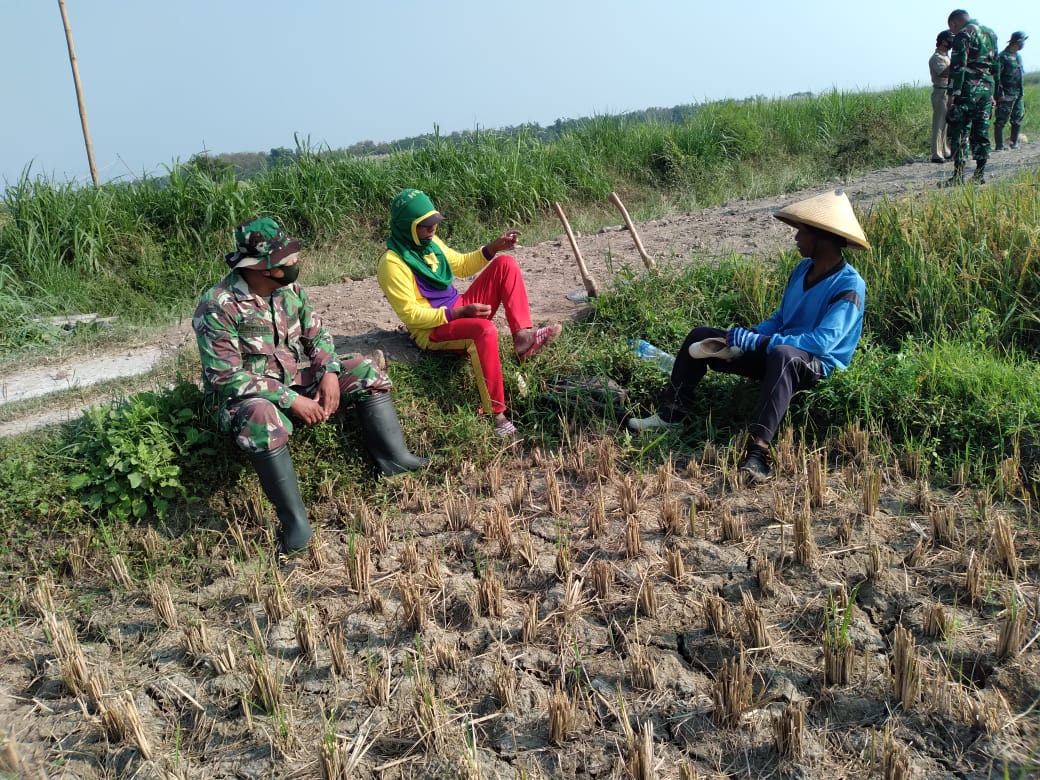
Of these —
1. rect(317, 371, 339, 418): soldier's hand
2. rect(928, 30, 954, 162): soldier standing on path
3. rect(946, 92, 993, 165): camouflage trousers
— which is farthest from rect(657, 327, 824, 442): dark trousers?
rect(928, 30, 954, 162): soldier standing on path

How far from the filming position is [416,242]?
4734 mm

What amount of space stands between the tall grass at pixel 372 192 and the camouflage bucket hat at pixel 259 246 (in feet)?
10.8

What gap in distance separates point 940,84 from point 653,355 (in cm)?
795

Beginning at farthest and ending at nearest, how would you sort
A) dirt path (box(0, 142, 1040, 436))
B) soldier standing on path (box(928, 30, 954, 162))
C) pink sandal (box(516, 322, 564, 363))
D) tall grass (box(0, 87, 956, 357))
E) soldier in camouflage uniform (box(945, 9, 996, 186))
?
1. soldier standing on path (box(928, 30, 954, 162))
2. soldier in camouflage uniform (box(945, 9, 996, 186))
3. tall grass (box(0, 87, 956, 357))
4. dirt path (box(0, 142, 1040, 436))
5. pink sandal (box(516, 322, 564, 363))

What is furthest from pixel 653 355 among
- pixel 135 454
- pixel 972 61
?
pixel 972 61

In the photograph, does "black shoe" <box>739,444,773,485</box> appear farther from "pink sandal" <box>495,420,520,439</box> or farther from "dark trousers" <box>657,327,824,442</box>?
"pink sandal" <box>495,420,520,439</box>

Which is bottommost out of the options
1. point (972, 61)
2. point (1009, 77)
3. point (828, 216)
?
point (828, 216)

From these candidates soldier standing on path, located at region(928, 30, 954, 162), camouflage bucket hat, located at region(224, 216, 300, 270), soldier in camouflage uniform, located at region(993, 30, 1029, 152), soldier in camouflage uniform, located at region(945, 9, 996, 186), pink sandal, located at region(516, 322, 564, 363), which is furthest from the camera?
soldier in camouflage uniform, located at region(993, 30, 1029, 152)

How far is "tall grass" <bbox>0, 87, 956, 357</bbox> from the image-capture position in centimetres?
716

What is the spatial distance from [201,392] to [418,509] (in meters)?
1.33

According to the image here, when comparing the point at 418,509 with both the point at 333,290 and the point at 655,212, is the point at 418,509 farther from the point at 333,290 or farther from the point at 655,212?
the point at 655,212

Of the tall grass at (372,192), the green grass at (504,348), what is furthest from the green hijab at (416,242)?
the tall grass at (372,192)

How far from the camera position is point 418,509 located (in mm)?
4148

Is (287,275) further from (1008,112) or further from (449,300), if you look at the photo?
(1008,112)
